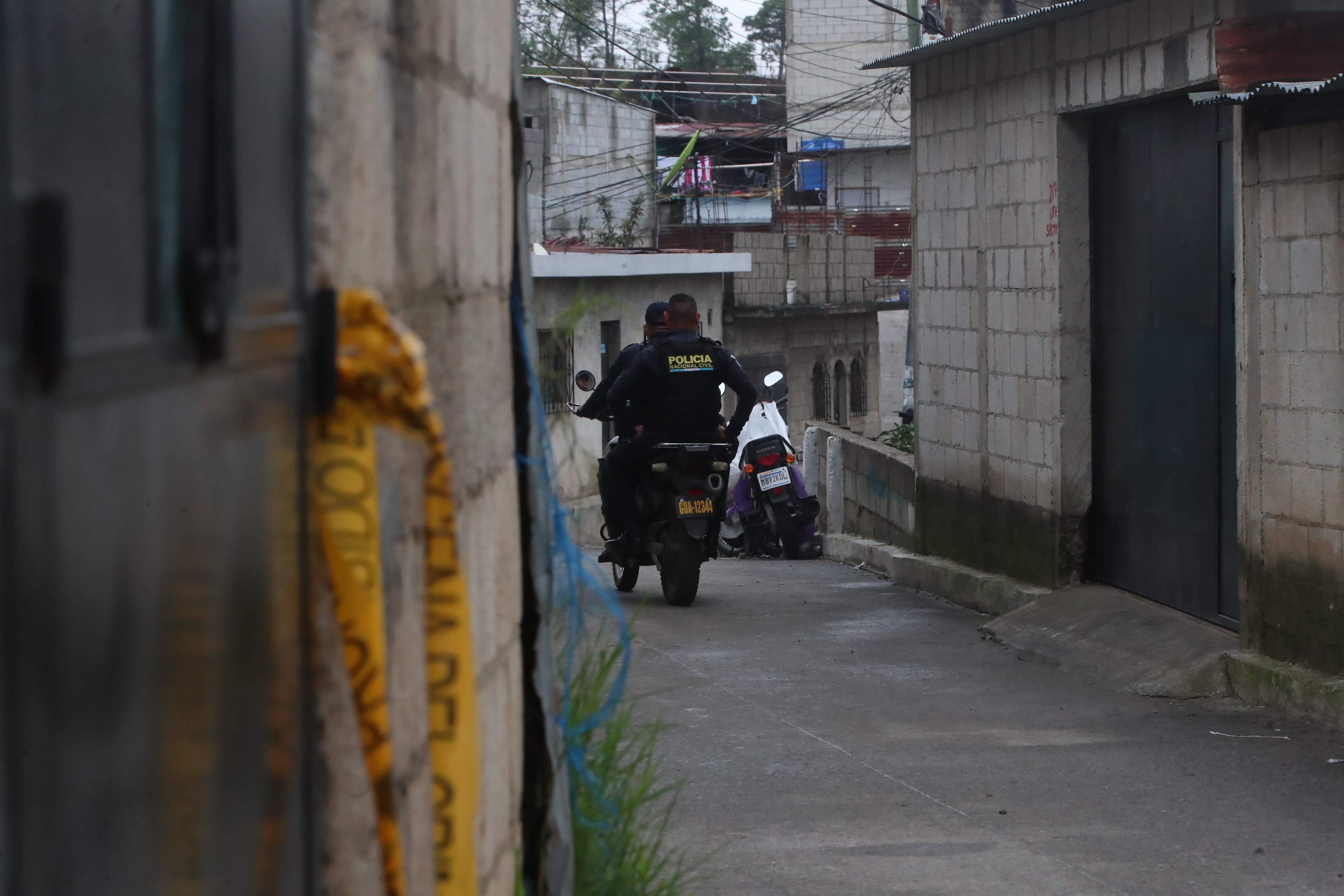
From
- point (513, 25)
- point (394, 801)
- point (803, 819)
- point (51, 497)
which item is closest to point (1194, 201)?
point (803, 819)

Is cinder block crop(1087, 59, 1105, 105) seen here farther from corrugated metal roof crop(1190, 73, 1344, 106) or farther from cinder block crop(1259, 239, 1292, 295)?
corrugated metal roof crop(1190, 73, 1344, 106)

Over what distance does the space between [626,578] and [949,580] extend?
1997mm


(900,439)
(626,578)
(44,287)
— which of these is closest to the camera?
(44,287)

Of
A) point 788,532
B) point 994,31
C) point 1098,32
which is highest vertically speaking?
point 994,31

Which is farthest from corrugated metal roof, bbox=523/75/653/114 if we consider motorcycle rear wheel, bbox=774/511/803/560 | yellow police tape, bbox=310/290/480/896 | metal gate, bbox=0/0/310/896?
metal gate, bbox=0/0/310/896

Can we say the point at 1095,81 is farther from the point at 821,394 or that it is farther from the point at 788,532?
the point at 821,394

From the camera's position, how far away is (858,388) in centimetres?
3147

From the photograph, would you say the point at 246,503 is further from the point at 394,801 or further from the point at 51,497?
the point at 394,801

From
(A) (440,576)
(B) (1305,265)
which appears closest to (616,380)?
(B) (1305,265)

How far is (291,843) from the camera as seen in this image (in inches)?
68.0

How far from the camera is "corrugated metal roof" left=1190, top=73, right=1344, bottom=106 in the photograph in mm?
5750

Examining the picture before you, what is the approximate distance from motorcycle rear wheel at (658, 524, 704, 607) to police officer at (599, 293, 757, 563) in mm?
462

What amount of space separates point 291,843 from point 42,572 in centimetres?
66

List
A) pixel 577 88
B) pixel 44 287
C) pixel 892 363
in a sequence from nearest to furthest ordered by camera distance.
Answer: pixel 44 287 → pixel 577 88 → pixel 892 363
